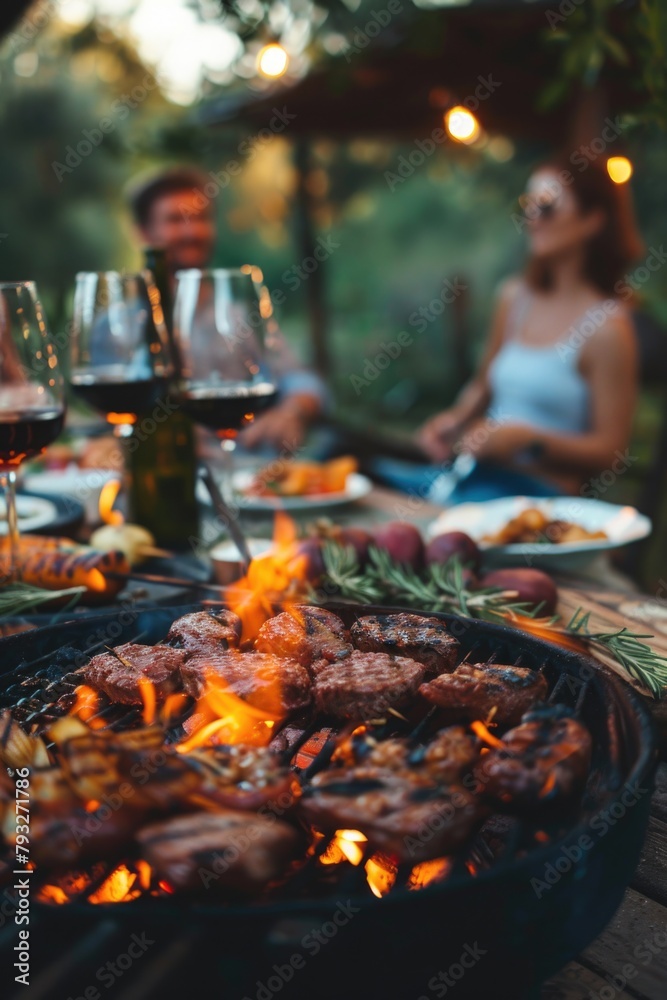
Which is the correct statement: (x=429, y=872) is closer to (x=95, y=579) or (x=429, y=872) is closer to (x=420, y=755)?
(x=420, y=755)

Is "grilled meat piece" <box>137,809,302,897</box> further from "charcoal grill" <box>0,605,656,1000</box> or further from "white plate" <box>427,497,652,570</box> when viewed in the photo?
"white plate" <box>427,497,652,570</box>

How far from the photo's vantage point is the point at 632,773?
3.05 ft

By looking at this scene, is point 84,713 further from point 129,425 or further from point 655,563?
point 655,563

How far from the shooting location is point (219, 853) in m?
0.86

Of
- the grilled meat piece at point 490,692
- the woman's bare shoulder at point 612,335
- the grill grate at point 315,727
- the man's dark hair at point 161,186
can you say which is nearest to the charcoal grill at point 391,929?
the grill grate at point 315,727

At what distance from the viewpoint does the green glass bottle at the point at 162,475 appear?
8.08ft

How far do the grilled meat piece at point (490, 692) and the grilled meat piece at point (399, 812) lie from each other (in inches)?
9.0

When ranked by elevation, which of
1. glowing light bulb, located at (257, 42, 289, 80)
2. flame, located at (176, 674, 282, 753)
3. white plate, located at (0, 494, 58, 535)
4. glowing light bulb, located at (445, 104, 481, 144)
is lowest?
flame, located at (176, 674, 282, 753)

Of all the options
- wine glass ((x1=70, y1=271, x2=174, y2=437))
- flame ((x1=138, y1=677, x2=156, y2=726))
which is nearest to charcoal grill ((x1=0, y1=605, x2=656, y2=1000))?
flame ((x1=138, y1=677, x2=156, y2=726))

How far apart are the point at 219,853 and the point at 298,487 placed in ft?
6.40

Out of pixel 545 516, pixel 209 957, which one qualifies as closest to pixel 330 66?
pixel 545 516

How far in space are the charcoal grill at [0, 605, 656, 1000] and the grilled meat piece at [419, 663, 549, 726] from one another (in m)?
0.19

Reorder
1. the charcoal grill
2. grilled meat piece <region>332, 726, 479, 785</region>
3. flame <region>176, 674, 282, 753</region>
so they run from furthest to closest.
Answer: flame <region>176, 674, 282, 753</region> → grilled meat piece <region>332, 726, 479, 785</region> → the charcoal grill

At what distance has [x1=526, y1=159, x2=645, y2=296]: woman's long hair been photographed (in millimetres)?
4367
